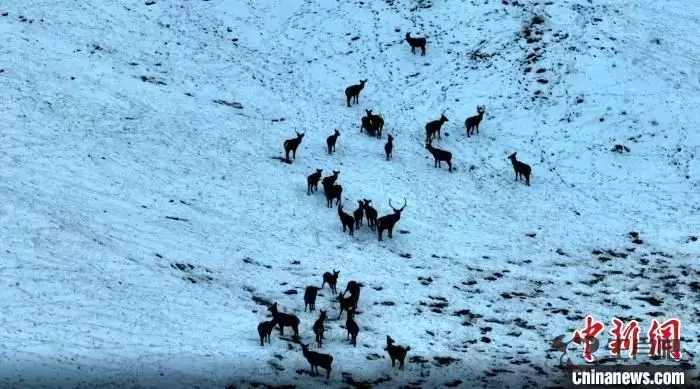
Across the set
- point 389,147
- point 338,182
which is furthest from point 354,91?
point 338,182

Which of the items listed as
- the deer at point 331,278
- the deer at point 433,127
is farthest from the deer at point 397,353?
the deer at point 433,127

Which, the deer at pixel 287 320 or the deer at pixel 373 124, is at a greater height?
the deer at pixel 373 124

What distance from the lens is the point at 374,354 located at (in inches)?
737

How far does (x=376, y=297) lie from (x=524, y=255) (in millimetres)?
5155

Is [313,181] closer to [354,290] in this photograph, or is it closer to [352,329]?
[354,290]

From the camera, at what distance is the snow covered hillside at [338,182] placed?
62.0 feet

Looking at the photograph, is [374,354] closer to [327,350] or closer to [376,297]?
[327,350]

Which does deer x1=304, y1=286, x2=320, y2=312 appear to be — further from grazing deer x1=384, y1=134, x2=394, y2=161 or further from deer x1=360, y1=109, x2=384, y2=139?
deer x1=360, y1=109, x2=384, y2=139

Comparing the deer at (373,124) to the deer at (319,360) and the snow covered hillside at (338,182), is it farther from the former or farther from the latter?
the deer at (319,360)
